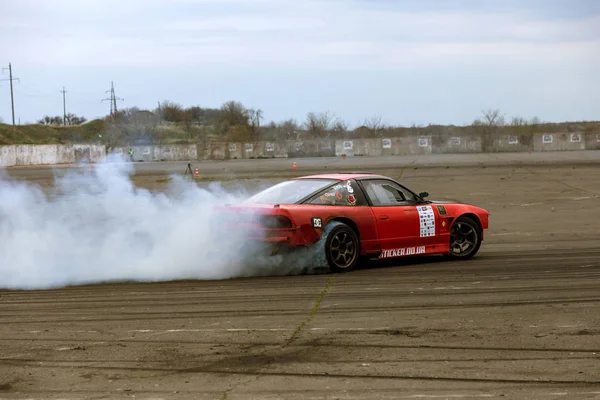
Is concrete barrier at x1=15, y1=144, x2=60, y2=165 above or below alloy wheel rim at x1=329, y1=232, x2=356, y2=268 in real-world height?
above

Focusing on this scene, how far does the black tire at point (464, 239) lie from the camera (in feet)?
37.9

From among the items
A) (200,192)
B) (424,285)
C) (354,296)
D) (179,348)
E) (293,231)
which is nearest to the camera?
(179,348)

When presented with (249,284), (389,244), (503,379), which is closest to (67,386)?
(503,379)

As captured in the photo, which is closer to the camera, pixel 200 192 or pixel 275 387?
pixel 275 387

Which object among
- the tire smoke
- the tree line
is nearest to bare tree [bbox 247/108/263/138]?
the tree line

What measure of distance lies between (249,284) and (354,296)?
5.25 feet

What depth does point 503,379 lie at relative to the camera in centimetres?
518

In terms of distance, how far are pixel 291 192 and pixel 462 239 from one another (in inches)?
105

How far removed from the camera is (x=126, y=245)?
11.1 meters

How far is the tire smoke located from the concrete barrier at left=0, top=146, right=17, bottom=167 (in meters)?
58.2

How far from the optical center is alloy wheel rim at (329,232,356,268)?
33.7ft

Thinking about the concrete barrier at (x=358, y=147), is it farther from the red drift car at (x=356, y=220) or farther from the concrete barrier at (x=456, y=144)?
the red drift car at (x=356, y=220)

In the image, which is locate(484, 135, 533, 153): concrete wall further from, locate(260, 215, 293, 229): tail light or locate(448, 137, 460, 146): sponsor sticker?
locate(260, 215, 293, 229): tail light

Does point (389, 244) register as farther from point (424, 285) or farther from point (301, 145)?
point (301, 145)
